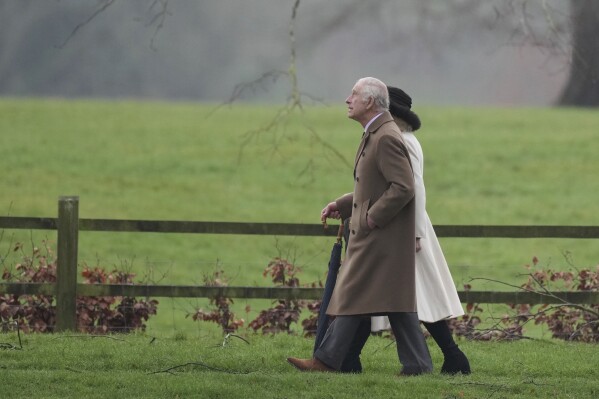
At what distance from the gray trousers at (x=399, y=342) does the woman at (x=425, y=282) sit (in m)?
0.12

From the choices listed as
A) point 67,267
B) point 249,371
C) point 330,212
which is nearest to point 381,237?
point 330,212

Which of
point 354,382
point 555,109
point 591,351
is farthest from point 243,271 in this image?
point 555,109

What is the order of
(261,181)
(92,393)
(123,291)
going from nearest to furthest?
(92,393) → (123,291) → (261,181)

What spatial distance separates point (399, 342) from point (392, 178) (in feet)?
3.32

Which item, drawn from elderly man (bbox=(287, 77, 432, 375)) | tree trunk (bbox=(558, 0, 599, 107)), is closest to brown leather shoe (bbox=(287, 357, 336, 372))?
elderly man (bbox=(287, 77, 432, 375))

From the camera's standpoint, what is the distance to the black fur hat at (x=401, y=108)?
731 cm

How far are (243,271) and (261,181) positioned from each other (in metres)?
7.09

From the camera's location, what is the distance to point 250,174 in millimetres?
26031

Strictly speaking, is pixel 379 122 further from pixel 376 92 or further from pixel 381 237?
pixel 381 237

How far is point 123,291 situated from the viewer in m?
9.32

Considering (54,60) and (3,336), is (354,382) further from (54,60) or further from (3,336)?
(54,60)

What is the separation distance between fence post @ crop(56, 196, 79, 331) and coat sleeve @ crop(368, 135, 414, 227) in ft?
10.6

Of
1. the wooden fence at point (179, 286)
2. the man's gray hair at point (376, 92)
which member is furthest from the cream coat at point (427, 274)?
the wooden fence at point (179, 286)

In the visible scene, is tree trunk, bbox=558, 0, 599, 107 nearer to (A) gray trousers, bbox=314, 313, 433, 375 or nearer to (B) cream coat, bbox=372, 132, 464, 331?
(B) cream coat, bbox=372, 132, 464, 331
